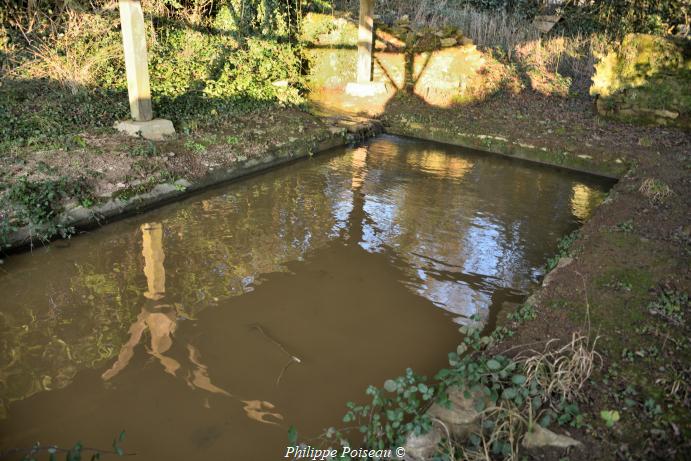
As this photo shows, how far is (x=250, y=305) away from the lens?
485 cm

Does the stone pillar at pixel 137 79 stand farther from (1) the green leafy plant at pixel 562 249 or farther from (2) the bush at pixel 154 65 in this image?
(1) the green leafy plant at pixel 562 249

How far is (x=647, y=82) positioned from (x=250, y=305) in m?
10.5

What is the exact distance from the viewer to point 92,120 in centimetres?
834

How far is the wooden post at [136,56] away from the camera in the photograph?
7516mm

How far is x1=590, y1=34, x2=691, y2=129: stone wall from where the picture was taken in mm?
10617

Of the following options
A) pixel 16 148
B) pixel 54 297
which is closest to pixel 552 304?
pixel 54 297

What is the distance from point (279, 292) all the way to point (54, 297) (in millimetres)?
2157

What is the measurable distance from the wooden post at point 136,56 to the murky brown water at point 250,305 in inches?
76.5

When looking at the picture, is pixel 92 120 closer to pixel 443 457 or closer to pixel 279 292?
pixel 279 292

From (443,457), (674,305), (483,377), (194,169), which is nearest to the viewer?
(443,457)

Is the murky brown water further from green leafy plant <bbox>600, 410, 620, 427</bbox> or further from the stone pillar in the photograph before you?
the stone pillar

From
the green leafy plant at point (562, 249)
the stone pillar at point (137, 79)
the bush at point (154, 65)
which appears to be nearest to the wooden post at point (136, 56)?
the stone pillar at point (137, 79)

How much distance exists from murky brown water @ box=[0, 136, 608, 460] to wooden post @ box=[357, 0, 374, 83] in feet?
18.2

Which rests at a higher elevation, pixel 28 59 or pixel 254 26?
pixel 254 26
